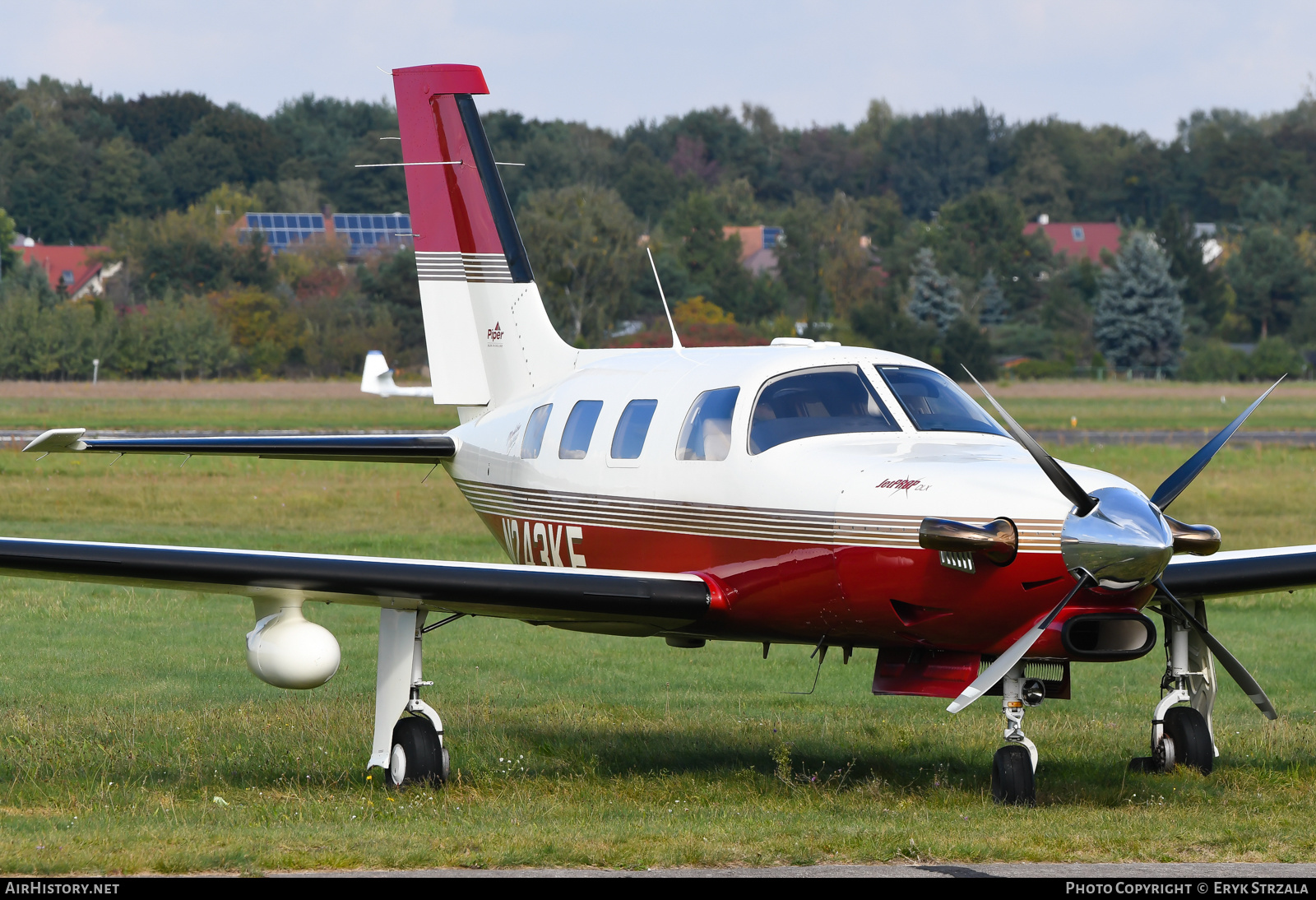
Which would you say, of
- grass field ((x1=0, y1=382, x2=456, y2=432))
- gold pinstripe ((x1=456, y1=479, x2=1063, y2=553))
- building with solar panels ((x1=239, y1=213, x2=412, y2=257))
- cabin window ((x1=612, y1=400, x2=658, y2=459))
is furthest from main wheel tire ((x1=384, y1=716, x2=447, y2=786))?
building with solar panels ((x1=239, y1=213, x2=412, y2=257))

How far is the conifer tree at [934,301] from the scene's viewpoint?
3509 inches

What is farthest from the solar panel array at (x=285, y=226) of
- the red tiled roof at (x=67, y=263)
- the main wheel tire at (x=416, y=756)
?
the main wheel tire at (x=416, y=756)

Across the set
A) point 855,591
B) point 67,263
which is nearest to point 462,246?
point 855,591

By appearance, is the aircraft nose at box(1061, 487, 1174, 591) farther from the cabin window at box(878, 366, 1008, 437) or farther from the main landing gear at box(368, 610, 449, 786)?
the main landing gear at box(368, 610, 449, 786)

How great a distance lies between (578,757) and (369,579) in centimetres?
241

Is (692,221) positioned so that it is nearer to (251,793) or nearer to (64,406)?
(64,406)

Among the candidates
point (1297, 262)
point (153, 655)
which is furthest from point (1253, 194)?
point (153, 655)

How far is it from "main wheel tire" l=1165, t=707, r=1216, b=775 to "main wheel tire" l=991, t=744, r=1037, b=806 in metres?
1.80

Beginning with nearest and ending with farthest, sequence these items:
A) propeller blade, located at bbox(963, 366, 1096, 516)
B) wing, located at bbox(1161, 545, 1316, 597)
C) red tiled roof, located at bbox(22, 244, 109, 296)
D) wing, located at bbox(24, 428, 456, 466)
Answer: propeller blade, located at bbox(963, 366, 1096, 516), wing, located at bbox(1161, 545, 1316, 597), wing, located at bbox(24, 428, 456, 466), red tiled roof, located at bbox(22, 244, 109, 296)

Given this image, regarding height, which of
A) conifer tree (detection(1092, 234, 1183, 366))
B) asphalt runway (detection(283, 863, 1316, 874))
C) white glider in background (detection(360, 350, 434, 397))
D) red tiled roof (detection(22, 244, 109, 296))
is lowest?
asphalt runway (detection(283, 863, 1316, 874))

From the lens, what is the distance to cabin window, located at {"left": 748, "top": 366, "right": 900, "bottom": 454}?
9.23 m

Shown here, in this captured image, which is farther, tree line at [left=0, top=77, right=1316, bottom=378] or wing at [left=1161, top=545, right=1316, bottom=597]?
tree line at [left=0, top=77, right=1316, bottom=378]

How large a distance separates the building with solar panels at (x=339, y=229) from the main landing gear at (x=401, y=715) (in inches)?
3962

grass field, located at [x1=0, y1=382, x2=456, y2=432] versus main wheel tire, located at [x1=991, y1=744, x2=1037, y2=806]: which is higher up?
grass field, located at [x1=0, y1=382, x2=456, y2=432]
